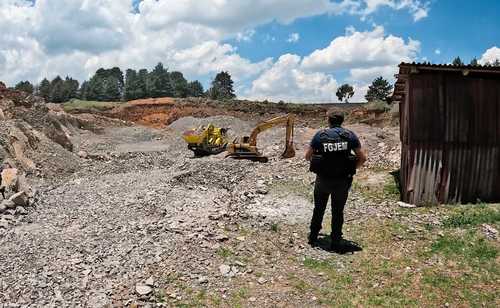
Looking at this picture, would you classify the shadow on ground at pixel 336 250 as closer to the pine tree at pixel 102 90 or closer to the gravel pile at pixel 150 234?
the gravel pile at pixel 150 234

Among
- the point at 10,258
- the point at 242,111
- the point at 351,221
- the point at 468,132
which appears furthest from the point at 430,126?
the point at 242,111

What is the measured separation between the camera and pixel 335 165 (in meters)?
7.02

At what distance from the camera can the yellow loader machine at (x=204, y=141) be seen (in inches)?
781

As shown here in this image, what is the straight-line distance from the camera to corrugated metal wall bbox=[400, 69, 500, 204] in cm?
1026

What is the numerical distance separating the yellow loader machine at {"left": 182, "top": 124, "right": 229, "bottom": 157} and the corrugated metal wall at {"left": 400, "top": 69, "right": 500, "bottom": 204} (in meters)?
10.8

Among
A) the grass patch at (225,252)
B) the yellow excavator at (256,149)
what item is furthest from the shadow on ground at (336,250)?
the yellow excavator at (256,149)

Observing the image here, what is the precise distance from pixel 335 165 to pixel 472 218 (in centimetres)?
350

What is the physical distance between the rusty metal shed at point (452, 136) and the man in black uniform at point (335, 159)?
12.1 ft

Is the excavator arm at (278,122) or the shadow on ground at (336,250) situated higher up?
the excavator arm at (278,122)

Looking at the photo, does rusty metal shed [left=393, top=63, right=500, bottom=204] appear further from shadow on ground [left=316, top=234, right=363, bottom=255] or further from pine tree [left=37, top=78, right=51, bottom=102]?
pine tree [left=37, top=78, right=51, bottom=102]

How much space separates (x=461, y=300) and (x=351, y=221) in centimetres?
325

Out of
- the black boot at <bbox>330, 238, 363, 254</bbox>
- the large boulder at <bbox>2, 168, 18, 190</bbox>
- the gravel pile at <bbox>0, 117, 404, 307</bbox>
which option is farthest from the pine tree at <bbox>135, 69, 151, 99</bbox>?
the black boot at <bbox>330, 238, 363, 254</bbox>

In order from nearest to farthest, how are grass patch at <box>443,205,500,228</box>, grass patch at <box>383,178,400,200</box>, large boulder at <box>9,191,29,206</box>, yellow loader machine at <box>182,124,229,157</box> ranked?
grass patch at <box>443,205,500,228</box>, large boulder at <box>9,191,29,206</box>, grass patch at <box>383,178,400,200</box>, yellow loader machine at <box>182,124,229,157</box>

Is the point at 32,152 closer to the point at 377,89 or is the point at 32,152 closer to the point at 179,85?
the point at 377,89
